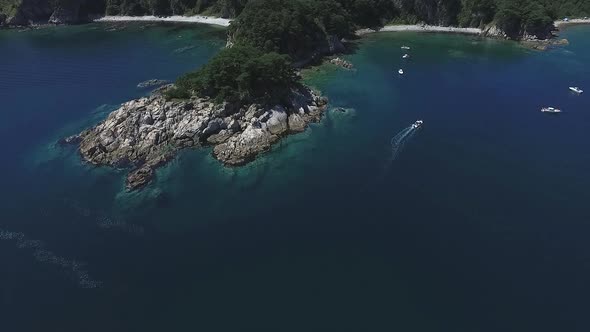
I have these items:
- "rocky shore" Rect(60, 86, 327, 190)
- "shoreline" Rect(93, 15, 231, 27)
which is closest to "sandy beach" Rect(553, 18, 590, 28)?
"rocky shore" Rect(60, 86, 327, 190)

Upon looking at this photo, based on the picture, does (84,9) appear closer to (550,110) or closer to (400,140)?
(400,140)

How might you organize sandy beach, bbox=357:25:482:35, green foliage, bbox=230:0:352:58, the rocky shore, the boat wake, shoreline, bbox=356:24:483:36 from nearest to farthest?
the boat wake → the rocky shore → green foliage, bbox=230:0:352:58 → shoreline, bbox=356:24:483:36 → sandy beach, bbox=357:25:482:35

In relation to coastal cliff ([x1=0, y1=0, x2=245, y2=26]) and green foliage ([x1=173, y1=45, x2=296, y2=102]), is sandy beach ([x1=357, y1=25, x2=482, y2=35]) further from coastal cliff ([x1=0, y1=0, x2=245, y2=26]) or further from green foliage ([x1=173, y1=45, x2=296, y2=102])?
green foliage ([x1=173, y1=45, x2=296, y2=102])

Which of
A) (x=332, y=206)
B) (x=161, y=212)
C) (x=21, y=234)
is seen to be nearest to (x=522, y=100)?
(x=332, y=206)

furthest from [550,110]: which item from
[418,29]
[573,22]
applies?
[573,22]

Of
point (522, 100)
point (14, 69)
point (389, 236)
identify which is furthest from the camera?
point (14, 69)

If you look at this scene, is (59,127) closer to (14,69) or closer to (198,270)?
(14,69)
